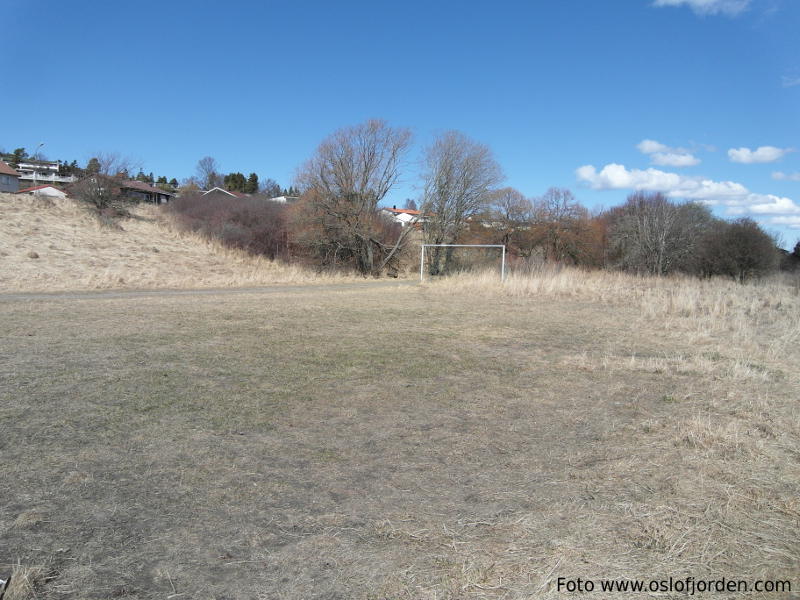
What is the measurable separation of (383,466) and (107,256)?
1079 inches

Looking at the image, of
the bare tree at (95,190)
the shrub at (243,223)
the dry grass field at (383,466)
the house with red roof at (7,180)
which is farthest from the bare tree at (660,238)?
the house with red roof at (7,180)

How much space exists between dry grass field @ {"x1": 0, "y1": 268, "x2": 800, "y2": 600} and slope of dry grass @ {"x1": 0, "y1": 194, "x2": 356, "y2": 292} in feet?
42.8

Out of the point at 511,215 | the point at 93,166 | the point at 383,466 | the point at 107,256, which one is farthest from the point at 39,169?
the point at 383,466

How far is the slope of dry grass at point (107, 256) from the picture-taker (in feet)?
69.6

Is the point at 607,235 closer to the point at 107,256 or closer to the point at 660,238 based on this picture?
the point at 660,238

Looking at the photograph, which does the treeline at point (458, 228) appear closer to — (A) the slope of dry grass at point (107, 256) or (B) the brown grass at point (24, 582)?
(A) the slope of dry grass at point (107, 256)

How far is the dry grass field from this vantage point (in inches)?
114

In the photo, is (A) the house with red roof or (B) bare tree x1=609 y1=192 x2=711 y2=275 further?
(A) the house with red roof

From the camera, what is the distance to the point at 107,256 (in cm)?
2719

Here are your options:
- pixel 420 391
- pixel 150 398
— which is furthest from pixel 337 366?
pixel 150 398

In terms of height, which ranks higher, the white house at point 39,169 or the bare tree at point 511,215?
the white house at point 39,169

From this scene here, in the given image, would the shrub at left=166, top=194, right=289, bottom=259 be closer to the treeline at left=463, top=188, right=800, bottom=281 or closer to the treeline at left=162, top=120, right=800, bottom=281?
the treeline at left=162, top=120, right=800, bottom=281

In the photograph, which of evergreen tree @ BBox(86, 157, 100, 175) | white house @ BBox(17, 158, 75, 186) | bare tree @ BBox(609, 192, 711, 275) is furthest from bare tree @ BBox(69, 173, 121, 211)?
white house @ BBox(17, 158, 75, 186)

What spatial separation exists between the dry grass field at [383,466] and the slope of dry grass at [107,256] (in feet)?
42.8
